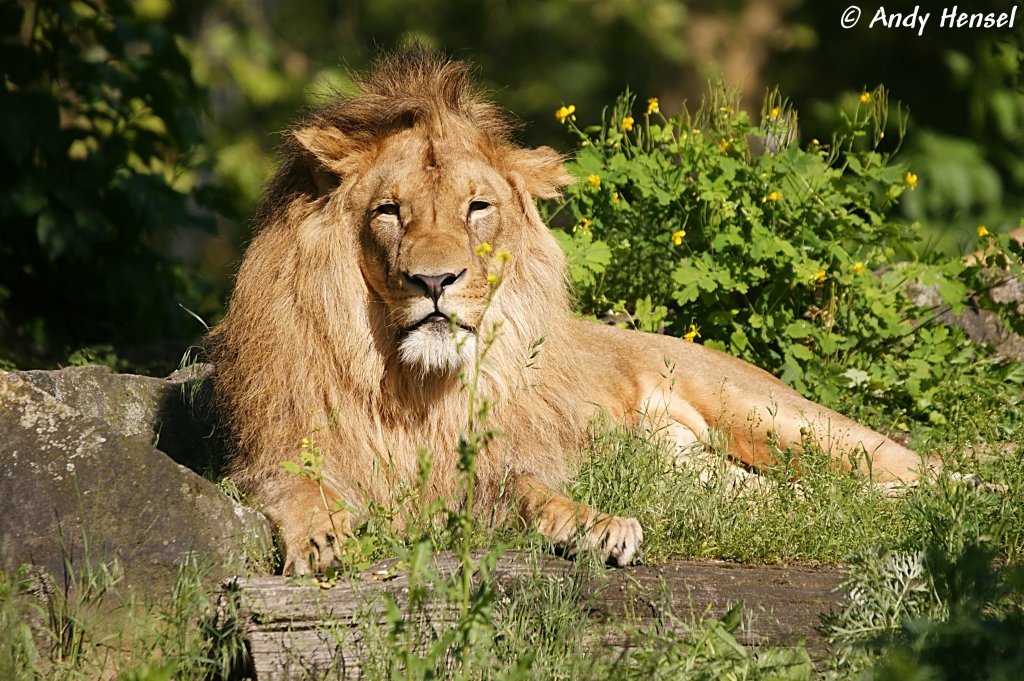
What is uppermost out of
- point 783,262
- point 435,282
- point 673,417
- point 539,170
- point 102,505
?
point 539,170

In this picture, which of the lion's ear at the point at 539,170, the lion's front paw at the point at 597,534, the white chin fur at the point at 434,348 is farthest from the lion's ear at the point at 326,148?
the lion's front paw at the point at 597,534

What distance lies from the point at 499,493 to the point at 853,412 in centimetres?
201

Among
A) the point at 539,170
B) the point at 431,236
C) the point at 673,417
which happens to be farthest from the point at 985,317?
the point at 431,236

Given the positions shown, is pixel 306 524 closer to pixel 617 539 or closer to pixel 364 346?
pixel 364 346

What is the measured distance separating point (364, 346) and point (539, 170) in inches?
35.8

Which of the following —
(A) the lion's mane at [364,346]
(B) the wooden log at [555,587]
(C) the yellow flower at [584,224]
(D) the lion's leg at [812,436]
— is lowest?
(B) the wooden log at [555,587]

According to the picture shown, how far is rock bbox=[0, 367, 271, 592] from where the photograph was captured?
3.49m

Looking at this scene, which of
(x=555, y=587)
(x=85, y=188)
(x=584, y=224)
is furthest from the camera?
(x=85, y=188)

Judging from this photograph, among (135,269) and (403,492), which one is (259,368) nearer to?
(403,492)

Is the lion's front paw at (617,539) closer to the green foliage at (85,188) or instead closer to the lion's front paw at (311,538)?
the lion's front paw at (311,538)

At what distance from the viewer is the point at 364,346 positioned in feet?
13.5

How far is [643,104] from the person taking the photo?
1379cm

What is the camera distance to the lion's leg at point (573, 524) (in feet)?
12.3

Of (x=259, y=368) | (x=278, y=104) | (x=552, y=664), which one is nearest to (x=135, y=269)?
(x=259, y=368)
